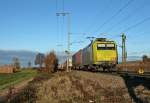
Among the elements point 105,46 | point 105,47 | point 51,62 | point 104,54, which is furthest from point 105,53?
point 51,62

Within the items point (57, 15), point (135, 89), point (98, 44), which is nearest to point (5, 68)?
point (57, 15)

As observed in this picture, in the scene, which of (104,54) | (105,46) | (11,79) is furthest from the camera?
(11,79)

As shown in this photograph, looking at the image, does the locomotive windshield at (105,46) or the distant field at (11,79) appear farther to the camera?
the distant field at (11,79)

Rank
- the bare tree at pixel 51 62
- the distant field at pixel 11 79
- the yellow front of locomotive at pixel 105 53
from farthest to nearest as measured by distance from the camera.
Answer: the bare tree at pixel 51 62, the distant field at pixel 11 79, the yellow front of locomotive at pixel 105 53

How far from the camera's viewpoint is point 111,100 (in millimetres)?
15125

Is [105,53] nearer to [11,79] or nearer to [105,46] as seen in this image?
[105,46]

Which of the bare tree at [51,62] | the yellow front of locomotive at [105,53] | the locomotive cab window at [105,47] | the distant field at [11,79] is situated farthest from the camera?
the bare tree at [51,62]

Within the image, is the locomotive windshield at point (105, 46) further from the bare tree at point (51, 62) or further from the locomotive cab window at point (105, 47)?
the bare tree at point (51, 62)

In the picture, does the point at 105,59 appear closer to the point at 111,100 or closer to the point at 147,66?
the point at 147,66

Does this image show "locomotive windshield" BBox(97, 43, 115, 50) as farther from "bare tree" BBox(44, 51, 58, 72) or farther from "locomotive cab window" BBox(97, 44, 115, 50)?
"bare tree" BBox(44, 51, 58, 72)

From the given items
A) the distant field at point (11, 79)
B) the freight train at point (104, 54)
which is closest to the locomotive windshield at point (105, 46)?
the freight train at point (104, 54)

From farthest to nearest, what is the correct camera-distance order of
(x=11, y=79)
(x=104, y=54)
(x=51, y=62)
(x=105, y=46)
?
(x=51, y=62) → (x=11, y=79) → (x=105, y=46) → (x=104, y=54)

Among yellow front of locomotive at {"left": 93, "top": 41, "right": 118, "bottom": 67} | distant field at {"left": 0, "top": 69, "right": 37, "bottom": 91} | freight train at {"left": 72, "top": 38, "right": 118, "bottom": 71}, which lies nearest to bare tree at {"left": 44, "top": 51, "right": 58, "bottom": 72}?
distant field at {"left": 0, "top": 69, "right": 37, "bottom": 91}

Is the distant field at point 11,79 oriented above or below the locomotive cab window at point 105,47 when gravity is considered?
below
